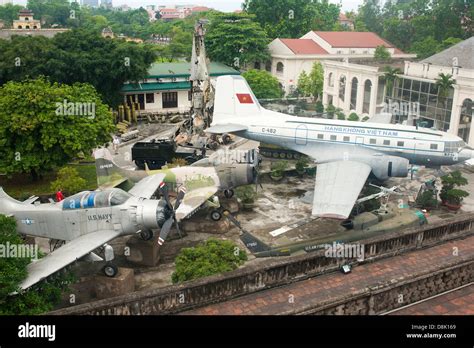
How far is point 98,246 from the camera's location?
18031 millimetres

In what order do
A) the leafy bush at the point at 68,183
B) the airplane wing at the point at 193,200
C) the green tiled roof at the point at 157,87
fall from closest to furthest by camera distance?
the airplane wing at the point at 193,200, the leafy bush at the point at 68,183, the green tiled roof at the point at 157,87

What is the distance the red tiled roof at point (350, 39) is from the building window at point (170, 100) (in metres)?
24.4

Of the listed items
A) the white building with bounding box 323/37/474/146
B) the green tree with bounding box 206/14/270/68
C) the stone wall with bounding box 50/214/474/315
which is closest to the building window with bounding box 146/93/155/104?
the green tree with bounding box 206/14/270/68

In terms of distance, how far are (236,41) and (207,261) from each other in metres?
50.3

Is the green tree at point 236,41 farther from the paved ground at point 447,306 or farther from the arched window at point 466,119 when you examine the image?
the paved ground at point 447,306

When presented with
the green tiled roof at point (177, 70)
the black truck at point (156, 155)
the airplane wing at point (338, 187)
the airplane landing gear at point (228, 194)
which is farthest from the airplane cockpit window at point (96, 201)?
the green tiled roof at point (177, 70)

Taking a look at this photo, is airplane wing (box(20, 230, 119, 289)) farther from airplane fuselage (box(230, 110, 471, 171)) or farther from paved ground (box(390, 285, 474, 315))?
airplane fuselage (box(230, 110, 471, 171))

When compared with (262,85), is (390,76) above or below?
above

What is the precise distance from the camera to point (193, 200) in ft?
77.8

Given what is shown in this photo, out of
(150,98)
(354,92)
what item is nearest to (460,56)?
(354,92)

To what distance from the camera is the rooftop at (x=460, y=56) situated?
4031 cm

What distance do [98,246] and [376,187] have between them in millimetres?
17452

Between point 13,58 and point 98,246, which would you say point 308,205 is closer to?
point 98,246

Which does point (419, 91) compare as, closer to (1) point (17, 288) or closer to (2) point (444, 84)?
(2) point (444, 84)
